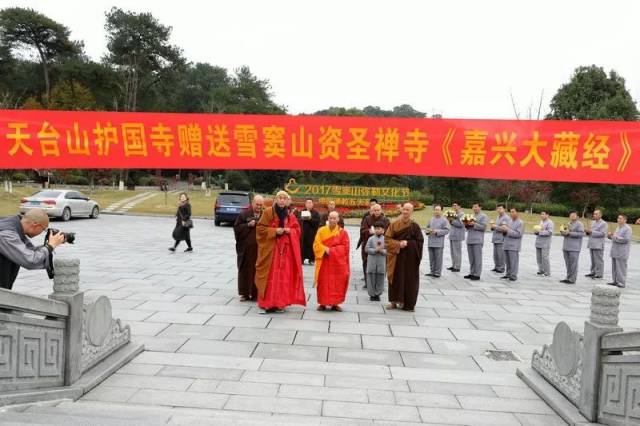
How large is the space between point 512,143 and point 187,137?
4304 millimetres

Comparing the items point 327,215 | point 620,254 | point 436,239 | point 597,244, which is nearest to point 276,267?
point 327,215

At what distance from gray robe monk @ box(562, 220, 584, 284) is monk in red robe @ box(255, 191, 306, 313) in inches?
262

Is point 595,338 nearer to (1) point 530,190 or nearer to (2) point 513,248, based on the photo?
(2) point 513,248

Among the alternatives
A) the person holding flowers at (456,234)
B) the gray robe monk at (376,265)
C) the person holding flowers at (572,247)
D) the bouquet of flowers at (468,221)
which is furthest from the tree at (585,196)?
the gray robe monk at (376,265)

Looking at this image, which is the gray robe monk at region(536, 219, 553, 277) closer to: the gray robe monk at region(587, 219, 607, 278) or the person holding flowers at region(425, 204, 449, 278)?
the gray robe monk at region(587, 219, 607, 278)

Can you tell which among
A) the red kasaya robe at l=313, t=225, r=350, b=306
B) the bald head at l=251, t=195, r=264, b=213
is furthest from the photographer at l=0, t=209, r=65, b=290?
the red kasaya robe at l=313, t=225, r=350, b=306

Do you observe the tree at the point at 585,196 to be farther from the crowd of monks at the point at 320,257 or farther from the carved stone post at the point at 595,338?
the carved stone post at the point at 595,338

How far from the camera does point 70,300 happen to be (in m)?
3.92

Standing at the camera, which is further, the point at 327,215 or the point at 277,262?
the point at 327,215

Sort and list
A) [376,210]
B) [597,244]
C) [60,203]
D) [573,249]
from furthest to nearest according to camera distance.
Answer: [60,203]
[597,244]
[573,249]
[376,210]

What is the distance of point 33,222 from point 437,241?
26.6 ft

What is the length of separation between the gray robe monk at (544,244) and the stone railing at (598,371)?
24.8 ft

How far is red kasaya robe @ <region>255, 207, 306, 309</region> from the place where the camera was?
6.97 metres

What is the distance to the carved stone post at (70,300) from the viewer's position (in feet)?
12.8
